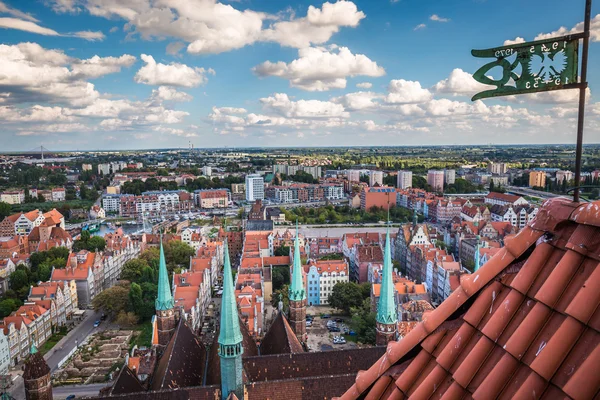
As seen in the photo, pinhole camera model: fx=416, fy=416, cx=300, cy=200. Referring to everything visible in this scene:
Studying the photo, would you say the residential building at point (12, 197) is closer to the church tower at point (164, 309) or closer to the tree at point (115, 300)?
the tree at point (115, 300)

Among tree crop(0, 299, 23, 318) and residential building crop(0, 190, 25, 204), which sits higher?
residential building crop(0, 190, 25, 204)

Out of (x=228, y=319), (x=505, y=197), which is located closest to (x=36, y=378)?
(x=228, y=319)

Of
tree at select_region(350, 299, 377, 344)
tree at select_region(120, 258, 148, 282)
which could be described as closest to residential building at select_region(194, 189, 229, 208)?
tree at select_region(120, 258, 148, 282)

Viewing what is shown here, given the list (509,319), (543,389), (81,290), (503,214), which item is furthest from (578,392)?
(503,214)

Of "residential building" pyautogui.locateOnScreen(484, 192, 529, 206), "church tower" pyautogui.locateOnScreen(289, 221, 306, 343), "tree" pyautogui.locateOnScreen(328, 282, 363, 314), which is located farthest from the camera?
"residential building" pyautogui.locateOnScreen(484, 192, 529, 206)

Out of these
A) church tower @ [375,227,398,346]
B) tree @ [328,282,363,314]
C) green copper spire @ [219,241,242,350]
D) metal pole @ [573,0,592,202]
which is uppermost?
metal pole @ [573,0,592,202]

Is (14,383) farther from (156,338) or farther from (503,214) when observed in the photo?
(503,214)

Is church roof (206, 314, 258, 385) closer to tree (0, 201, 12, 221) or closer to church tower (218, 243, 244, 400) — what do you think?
church tower (218, 243, 244, 400)

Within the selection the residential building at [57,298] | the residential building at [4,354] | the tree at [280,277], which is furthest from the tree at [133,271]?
the residential building at [4,354]
